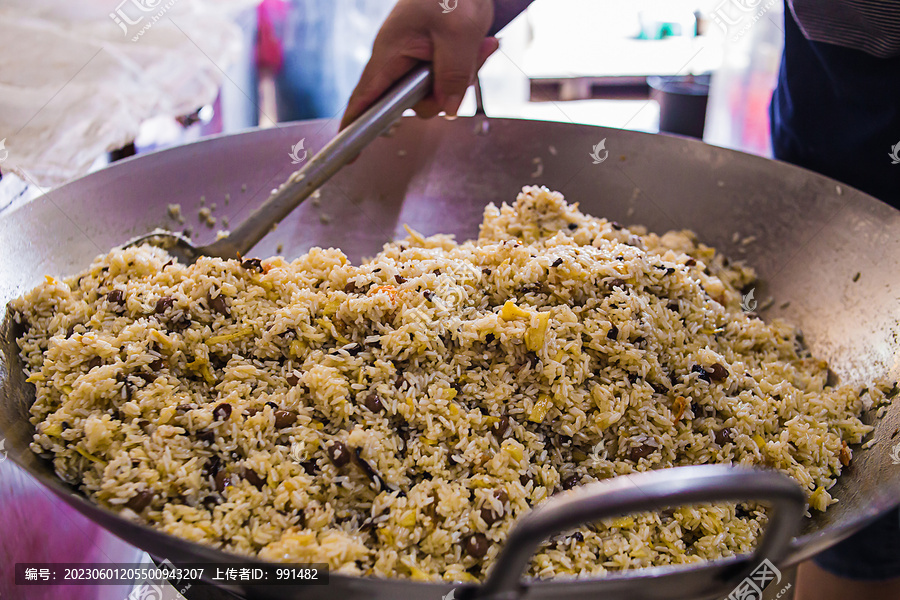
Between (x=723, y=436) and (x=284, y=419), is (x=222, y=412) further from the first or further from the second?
(x=723, y=436)

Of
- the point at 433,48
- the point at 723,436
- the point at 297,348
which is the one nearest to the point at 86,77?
the point at 433,48

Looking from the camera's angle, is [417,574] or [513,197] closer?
[417,574]

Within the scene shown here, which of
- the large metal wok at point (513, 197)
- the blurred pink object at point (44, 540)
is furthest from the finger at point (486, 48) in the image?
the blurred pink object at point (44, 540)

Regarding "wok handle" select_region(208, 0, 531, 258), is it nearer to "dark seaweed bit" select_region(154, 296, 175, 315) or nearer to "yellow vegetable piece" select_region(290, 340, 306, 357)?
"dark seaweed bit" select_region(154, 296, 175, 315)

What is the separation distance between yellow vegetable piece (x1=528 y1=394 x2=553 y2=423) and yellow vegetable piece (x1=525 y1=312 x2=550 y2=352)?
11cm

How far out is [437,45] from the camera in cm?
171

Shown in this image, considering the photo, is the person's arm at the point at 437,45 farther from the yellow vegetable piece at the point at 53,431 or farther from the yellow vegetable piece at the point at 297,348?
the yellow vegetable piece at the point at 53,431

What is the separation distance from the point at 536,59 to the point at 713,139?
190 cm

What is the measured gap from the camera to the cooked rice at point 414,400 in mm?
1042

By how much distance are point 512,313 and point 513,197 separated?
780 mm

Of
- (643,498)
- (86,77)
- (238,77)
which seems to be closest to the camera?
(643,498)

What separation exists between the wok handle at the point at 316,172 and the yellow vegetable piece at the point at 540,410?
828 millimetres

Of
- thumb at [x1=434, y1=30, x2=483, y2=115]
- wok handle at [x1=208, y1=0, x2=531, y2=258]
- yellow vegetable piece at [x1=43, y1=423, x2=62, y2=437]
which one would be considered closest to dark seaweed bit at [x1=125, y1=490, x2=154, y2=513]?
yellow vegetable piece at [x1=43, y1=423, x2=62, y2=437]

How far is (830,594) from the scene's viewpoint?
6.22ft
